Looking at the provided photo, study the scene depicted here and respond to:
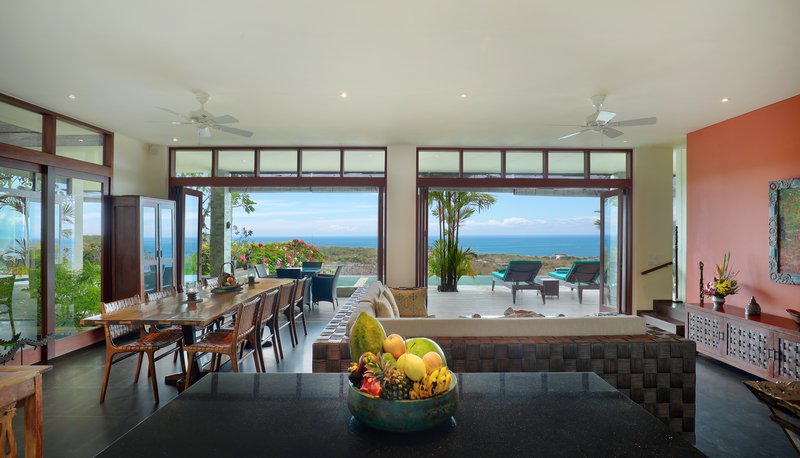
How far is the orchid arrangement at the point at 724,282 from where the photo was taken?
4.22m

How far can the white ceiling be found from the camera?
246 centimetres

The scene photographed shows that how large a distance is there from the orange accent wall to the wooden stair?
41 cm

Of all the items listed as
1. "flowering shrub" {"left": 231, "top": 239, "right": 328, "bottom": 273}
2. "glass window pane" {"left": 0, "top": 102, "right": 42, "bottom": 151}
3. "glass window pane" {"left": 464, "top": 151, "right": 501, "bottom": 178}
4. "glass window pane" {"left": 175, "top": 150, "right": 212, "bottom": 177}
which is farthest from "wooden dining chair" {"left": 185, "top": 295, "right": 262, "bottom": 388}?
"flowering shrub" {"left": 231, "top": 239, "right": 328, "bottom": 273}

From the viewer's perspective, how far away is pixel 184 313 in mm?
3191

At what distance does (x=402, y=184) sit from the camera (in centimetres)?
609

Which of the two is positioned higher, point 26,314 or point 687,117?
point 687,117

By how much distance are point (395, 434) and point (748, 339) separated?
443 centimetres

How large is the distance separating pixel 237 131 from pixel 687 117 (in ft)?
16.8

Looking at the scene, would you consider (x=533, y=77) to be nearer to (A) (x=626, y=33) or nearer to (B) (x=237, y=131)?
(A) (x=626, y=33)

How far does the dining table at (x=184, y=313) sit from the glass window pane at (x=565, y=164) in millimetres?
4741

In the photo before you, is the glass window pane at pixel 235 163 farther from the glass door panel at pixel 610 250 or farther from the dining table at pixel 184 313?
the glass door panel at pixel 610 250

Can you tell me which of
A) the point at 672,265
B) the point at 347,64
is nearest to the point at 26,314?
the point at 347,64

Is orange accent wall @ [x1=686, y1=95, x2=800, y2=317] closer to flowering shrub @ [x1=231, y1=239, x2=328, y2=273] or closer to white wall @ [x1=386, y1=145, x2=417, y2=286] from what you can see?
white wall @ [x1=386, y1=145, x2=417, y2=286]

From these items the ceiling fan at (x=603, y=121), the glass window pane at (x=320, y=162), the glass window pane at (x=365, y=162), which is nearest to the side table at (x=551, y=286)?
the glass window pane at (x=365, y=162)
